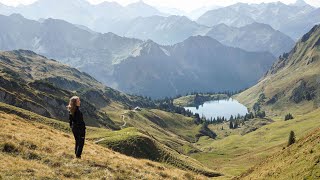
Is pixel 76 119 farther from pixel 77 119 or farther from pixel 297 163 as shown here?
pixel 297 163

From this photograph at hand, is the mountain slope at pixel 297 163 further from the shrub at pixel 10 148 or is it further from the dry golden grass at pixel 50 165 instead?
the shrub at pixel 10 148

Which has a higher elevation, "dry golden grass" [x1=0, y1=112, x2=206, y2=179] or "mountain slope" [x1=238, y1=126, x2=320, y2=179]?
"mountain slope" [x1=238, y1=126, x2=320, y2=179]

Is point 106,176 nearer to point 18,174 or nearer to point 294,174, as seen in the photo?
point 18,174

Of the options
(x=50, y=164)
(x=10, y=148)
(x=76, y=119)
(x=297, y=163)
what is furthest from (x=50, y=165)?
(x=297, y=163)

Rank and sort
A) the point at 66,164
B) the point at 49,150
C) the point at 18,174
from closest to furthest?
the point at 18,174 → the point at 66,164 → the point at 49,150

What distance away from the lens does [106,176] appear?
2873 cm

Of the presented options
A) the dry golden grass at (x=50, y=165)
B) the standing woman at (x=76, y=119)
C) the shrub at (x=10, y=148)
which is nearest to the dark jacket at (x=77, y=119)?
the standing woman at (x=76, y=119)

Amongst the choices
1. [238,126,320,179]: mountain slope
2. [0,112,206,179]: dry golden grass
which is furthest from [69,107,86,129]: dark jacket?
[238,126,320,179]: mountain slope

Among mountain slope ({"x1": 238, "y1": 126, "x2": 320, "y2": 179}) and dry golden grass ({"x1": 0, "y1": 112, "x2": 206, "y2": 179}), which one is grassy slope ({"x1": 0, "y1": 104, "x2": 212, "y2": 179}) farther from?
mountain slope ({"x1": 238, "y1": 126, "x2": 320, "y2": 179})

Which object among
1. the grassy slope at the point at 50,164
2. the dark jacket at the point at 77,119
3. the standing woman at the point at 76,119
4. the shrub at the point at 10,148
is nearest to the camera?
the grassy slope at the point at 50,164

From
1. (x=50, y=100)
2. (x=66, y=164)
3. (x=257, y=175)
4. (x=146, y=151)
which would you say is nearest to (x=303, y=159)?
(x=257, y=175)

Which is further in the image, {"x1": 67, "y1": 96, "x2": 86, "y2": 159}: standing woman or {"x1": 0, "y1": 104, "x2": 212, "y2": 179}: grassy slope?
{"x1": 67, "y1": 96, "x2": 86, "y2": 159}: standing woman

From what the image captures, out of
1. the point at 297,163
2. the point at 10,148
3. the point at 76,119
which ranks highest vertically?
the point at 297,163

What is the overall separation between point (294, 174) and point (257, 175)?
6666 millimetres
